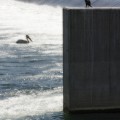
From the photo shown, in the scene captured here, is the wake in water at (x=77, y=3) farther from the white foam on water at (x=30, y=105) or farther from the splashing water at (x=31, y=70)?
the white foam on water at (x=30, y=105)

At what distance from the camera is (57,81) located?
32781 millimetres

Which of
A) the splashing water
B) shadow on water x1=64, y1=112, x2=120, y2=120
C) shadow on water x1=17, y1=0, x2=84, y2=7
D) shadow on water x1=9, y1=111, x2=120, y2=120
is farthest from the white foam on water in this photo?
shadow on water x1=17, y1=0, x2=84, y2=7

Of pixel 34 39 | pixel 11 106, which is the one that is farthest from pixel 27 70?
pixel 34 39

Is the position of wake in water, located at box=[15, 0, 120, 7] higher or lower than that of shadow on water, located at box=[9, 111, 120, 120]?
higher

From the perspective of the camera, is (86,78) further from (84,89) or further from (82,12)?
(82,12)

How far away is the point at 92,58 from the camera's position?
2419 centimetres

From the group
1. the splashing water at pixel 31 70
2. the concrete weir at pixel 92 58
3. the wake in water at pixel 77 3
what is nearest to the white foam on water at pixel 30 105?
the splashing water at pixel 31 70

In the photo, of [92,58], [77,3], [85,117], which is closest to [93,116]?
[85,117]

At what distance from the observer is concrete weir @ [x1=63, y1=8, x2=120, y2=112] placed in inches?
942

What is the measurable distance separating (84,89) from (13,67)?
49.0ft

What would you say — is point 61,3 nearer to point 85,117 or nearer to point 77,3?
point 77,3

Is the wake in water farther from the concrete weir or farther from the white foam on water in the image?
the concrete weir

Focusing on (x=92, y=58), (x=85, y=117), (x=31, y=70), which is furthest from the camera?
(x=31, y=70)

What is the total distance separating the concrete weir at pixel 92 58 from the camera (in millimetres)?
23922
